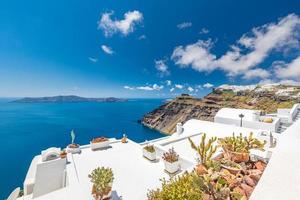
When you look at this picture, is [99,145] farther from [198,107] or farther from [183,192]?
[198,107]

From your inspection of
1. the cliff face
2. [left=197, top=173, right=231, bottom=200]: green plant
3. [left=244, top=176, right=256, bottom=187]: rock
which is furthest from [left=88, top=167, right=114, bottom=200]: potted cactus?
the cliff face

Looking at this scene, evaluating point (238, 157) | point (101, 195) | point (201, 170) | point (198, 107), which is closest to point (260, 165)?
point (238, 157)

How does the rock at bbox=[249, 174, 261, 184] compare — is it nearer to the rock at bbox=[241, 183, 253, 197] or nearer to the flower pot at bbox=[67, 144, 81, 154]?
the rock at bbox=[241, 183, 253, 197]

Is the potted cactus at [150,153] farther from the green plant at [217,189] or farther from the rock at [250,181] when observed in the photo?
the rock at [250,181]

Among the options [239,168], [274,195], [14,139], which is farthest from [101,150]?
[14,139]

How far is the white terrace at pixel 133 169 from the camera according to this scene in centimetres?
386

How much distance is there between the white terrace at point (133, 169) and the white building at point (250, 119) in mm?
3011

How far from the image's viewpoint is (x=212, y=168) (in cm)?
587

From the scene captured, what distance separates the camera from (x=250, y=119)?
1596 cm

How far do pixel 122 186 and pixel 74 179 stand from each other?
8.15 feet

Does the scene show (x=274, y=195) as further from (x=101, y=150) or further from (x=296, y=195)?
(x=101, y=150)

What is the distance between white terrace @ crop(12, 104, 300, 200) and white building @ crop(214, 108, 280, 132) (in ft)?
9.88

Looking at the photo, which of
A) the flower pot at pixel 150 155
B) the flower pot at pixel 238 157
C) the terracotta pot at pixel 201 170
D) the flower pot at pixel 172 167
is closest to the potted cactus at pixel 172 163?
the flower pot at pixel 172 167

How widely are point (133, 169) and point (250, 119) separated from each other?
1322cm
